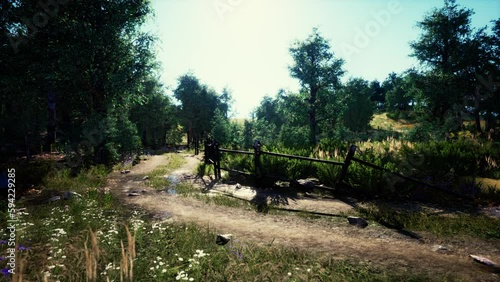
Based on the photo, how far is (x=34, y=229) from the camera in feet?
16.5

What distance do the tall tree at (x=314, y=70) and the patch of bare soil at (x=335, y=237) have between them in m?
22.1

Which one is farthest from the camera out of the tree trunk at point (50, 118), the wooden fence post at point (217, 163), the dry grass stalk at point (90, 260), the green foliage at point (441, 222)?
the tree trunk at point (50, 118)

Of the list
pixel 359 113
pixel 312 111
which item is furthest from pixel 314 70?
pixel 359 113

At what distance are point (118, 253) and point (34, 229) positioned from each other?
2345mm

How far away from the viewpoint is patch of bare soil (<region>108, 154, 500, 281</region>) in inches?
159

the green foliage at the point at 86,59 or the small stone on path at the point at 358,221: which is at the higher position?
the green foliage at the point at 86,59

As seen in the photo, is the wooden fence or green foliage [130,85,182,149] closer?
the wooden fence

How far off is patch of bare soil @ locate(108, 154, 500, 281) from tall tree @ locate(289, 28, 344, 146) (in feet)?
72.5

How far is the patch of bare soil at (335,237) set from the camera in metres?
4.04

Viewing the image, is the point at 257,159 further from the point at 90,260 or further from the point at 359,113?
the point at 359,113

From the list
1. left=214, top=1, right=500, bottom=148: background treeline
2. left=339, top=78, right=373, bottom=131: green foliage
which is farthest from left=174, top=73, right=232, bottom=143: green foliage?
left=339, top=78, right=373, bottom=131: green foliage

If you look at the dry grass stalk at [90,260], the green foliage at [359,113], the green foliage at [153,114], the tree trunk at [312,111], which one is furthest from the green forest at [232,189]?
the green foliage at [359,113]

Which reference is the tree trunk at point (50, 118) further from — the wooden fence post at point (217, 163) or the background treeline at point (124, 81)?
the wooden fence post at point (217, 163)

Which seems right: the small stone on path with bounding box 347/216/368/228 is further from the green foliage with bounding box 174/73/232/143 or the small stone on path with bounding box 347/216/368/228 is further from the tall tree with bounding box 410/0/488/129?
the green foliage with bounding box 174/73/232/143
